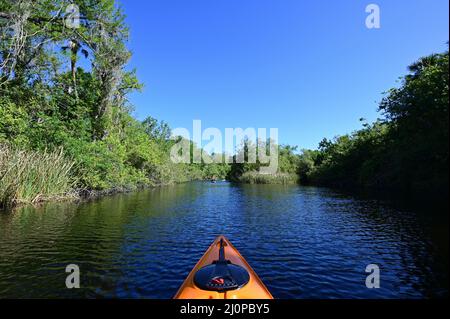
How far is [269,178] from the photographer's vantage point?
62.2 metres

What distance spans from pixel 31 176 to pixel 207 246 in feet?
43.0

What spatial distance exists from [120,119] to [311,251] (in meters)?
32.2

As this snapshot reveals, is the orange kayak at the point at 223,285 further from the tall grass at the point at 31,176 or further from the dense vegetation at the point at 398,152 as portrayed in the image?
the tall grass at the point at 31,176

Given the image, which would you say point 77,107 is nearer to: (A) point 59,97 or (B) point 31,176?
(A) point 59,97

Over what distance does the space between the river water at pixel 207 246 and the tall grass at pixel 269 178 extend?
139ft

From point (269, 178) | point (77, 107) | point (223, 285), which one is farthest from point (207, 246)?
point (269, 178)

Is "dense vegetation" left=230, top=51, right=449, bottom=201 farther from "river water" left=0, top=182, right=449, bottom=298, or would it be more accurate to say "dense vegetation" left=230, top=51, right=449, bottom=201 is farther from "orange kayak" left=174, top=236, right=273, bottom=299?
"orange kayak" left=174, top=236, right=273, bottom=299

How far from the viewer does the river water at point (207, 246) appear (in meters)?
7.76

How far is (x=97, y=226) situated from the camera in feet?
48.4

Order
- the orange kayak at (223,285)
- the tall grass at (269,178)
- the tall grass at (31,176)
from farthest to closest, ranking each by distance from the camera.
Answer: the tall grass at (269,178) → the tall grass at (31,176) → the orange kayak at (223,285)

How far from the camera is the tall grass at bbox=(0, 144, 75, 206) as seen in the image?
17.0 meters

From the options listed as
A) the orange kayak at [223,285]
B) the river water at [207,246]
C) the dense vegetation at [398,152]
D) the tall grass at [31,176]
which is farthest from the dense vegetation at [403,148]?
the tall grass at [31,176]
